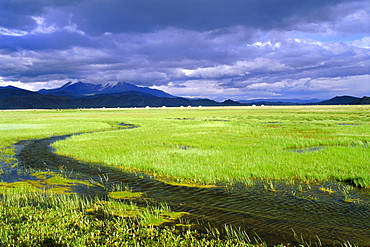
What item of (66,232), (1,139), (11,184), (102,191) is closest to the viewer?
(66,232)

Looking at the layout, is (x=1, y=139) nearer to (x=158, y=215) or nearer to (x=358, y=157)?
(x=158, y=215)

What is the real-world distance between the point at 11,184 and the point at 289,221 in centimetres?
1599

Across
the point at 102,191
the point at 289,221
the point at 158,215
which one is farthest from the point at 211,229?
the point at 102,191

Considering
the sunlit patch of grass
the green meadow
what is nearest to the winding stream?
the sunlit patch of grass

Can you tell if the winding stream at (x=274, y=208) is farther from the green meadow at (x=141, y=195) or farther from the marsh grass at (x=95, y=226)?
the marsh grass at (x=95, y=226)

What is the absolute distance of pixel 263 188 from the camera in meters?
14.9

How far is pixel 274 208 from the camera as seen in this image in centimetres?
1200

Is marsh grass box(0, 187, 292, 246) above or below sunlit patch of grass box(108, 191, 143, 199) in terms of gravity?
above

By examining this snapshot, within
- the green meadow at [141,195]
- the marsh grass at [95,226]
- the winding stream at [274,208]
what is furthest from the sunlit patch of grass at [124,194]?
the marsh grass at [95,226]

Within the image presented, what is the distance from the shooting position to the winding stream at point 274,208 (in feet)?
31.8

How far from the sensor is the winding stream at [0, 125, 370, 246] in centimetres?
970

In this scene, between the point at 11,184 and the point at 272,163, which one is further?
the point at 272,163

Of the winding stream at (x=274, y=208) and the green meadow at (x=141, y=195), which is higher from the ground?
the green meadow at (x=141, y=195)

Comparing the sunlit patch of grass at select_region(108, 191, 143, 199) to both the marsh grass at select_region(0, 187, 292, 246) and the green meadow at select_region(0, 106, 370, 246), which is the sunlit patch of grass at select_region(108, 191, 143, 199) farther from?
the marsh grass at select_region(0, 187, 292, 246)
